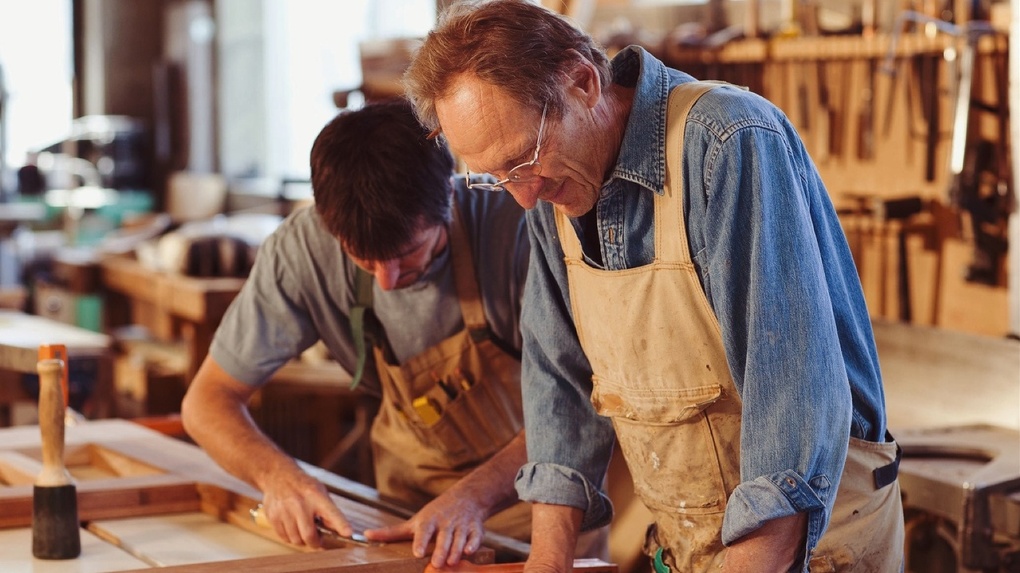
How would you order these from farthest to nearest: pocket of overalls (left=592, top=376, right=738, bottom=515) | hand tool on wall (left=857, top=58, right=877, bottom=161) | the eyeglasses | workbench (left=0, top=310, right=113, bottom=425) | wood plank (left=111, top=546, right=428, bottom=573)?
workbench (left=0, top=310, right=113, bottom=425) → hand tool on wall (left=857, top=58, right=877, bottom=161) → wood plank (left=111, top=546, right=428, bottom=573) → pocket of overalls (left=592, top=376, right=738, bottom=515) → the eyeglasses

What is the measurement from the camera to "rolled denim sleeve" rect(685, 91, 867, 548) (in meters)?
1.38

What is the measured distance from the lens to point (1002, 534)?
235 cm

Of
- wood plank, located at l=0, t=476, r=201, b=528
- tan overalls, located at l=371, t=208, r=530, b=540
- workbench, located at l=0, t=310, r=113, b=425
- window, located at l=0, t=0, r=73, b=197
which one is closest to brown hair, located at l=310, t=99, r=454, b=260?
tan overalls, located at l=371, t=208, r=530, b=540

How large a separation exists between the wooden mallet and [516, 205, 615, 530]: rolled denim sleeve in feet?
2.44

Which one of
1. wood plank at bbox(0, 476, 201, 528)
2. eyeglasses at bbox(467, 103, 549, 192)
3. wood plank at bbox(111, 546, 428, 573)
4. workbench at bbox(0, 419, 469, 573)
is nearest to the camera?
eyeglasses at bbox(467, 103, 549, 192)

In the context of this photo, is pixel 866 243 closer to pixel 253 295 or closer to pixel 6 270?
pixel 253 295

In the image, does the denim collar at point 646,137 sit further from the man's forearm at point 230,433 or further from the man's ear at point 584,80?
the man's forearm at point 230,433

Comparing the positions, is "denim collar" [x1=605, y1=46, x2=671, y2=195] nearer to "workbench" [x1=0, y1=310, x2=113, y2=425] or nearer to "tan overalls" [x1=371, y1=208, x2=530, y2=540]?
"tan overalls" [x1=371, y1=208, x2=530, y2=540]

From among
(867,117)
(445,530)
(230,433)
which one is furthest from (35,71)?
(445,530)

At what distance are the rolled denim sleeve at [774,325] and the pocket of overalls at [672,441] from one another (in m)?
0.18

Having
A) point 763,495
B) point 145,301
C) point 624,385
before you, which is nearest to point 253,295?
point 624,385

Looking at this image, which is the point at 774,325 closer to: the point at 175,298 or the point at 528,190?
the point at 528,190

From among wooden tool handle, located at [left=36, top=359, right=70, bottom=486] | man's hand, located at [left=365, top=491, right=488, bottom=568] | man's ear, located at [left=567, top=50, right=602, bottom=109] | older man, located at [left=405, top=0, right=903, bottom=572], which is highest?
man's ear, located at [left=567, top=50, right=602, bottom=109]

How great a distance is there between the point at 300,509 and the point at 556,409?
514mm
